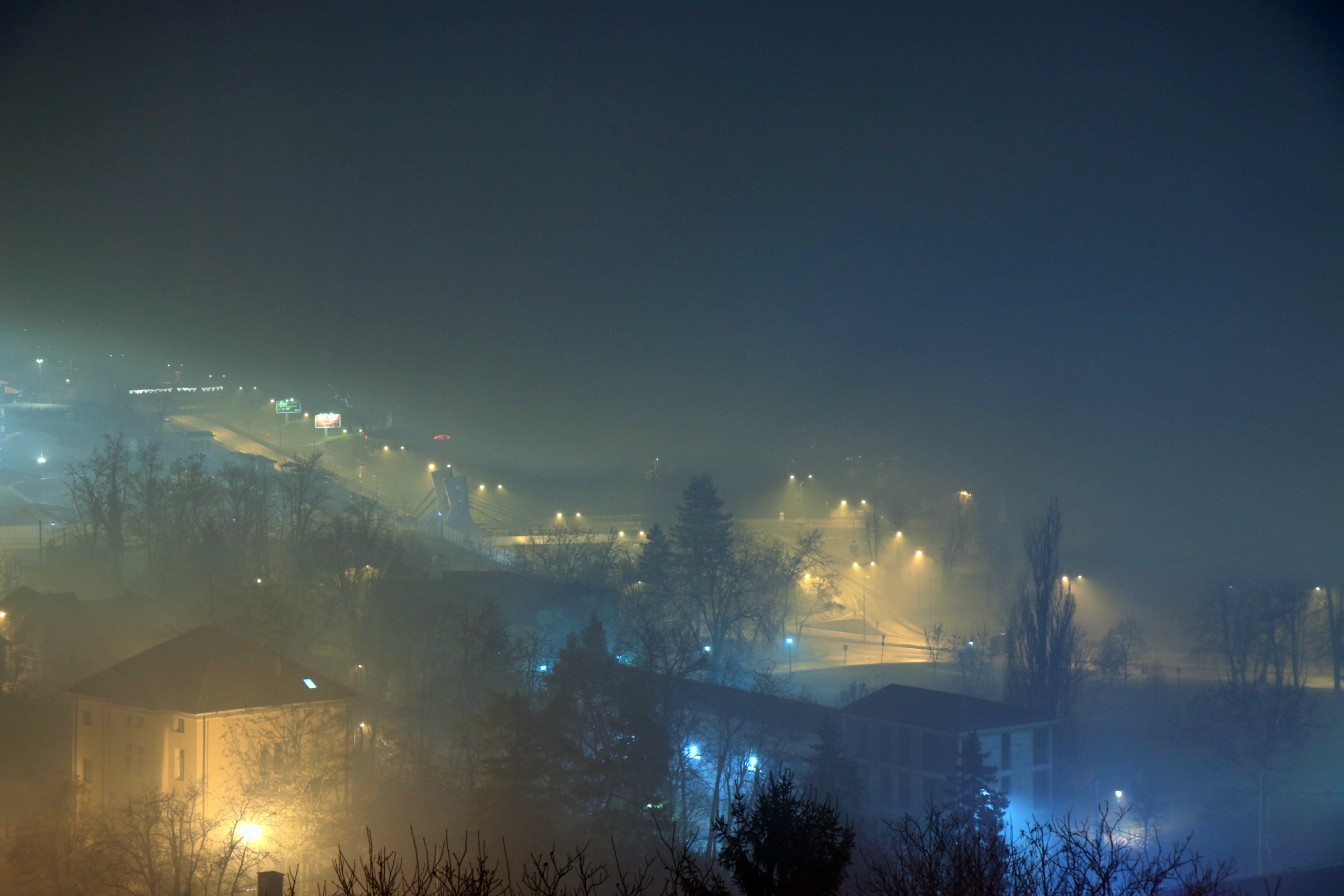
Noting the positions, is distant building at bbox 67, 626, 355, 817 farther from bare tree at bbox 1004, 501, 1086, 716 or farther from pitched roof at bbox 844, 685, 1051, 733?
bare tree at bbox 1004, 501, 1086, 716

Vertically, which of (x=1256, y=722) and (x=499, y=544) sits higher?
(x=499, y=544)

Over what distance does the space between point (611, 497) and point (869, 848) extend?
162 ft

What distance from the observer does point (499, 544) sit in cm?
5100

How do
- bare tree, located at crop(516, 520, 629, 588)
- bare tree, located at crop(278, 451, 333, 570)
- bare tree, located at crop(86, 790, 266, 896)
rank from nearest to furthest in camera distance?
bare tree, located at crop(86, 790, 266, 896), bare tree, located at crop(278, 451, 333, 570), bare tree, located at crop(516, 520, 629, 588)

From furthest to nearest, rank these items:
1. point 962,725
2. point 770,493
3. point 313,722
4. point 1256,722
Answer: point 770,493, point 1256,722, point 962,725, point 313,722

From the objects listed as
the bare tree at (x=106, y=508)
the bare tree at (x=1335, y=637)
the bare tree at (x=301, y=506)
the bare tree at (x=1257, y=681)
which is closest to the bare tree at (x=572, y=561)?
the bare tree at (x=301, y=506)

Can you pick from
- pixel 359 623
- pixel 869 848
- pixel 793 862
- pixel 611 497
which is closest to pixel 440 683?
pixel 359 623

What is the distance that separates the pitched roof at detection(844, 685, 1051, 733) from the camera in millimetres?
25828

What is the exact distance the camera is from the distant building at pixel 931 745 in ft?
82.9

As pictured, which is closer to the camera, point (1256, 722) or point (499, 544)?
point (1256, 722)

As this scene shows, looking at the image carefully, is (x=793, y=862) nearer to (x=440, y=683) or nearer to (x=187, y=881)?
(x=187, y=881)

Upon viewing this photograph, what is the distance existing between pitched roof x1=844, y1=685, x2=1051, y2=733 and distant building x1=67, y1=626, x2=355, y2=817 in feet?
42.9

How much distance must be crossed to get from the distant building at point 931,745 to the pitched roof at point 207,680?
12.8 m

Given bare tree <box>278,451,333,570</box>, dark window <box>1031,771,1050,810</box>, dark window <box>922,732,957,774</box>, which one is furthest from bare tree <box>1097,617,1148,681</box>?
bare tree <box>278,451,333,570</box>
